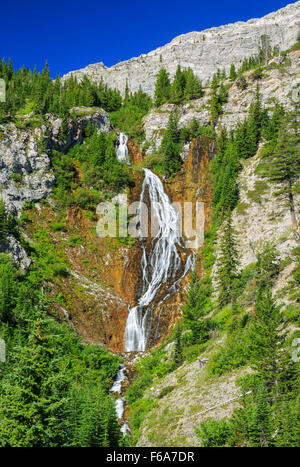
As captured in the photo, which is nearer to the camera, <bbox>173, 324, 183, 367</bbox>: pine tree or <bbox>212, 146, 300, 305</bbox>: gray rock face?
<bbox>173, 324, 183, 367</bbox>: pine tree

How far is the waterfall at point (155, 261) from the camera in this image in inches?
1594

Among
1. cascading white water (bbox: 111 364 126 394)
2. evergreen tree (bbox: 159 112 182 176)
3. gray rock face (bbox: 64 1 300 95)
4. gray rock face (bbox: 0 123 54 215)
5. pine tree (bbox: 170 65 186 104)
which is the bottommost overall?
cascading white water (bbox: 111 364 126 394)

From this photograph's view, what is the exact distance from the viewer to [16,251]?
3909cm

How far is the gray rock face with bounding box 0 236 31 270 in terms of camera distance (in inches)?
1502

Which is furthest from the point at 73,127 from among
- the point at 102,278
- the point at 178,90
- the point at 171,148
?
the point at 102,278

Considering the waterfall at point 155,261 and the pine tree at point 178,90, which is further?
the pine tree at point 178,90

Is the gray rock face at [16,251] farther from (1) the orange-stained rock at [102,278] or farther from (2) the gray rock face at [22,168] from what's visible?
(2) the gray rock face at [22,168]

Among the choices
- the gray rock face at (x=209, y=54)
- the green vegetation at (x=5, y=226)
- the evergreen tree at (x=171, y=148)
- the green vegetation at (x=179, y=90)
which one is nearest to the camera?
the green vegetation at (x=5, y=226)

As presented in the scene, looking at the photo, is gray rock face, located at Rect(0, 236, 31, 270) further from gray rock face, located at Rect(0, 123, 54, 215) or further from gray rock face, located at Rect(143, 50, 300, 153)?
gray rock face, located at Rect(143, 50, 300, 153)

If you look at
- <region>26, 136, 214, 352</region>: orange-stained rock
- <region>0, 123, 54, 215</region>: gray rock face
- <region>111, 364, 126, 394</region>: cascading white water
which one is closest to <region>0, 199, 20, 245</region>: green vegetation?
<region>26, 136, 214, 352</region>: orange-stained rock

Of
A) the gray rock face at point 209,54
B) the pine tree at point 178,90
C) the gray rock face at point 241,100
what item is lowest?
the gray rock face at point 241,100

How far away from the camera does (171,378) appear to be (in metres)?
29.1

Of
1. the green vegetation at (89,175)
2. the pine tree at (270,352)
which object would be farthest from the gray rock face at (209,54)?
the pine tree at (270,352)

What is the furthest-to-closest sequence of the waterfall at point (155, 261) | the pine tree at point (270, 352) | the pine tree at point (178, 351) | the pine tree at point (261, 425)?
the waterfall at point (155, 261) < the pine tree at point (178, 351) < the pine tree at point (270, 352) < the pine tree at point (261, 425)
